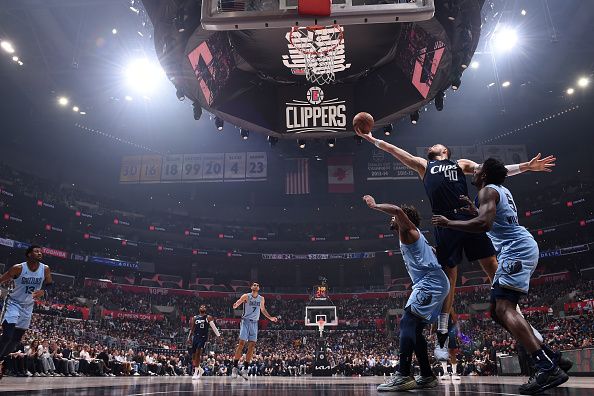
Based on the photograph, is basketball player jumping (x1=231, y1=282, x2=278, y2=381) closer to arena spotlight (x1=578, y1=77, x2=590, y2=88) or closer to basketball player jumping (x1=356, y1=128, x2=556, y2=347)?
basketball player jumping (x1=356, y1=128, x2=556, y2=347)

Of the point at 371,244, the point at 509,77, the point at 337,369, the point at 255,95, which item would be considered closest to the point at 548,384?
the point at 255,95

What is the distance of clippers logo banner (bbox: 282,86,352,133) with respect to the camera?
361 inches

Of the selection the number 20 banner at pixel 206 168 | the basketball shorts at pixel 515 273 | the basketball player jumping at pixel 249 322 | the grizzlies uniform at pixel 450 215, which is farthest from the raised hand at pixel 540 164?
the number 20 banner at pixel 206 168

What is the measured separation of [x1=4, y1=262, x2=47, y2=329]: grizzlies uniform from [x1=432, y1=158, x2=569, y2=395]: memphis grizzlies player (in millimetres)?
6283

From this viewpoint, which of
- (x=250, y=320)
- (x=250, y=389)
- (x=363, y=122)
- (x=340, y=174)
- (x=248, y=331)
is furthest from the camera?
(x=340, y=174)

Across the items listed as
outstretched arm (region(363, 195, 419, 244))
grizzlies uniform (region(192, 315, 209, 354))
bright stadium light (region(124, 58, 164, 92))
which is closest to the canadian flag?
bright stadium light (region(124, 58, 164, 92))

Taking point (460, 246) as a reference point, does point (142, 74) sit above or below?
above

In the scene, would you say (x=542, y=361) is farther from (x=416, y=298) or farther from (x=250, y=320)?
(x=250, y=320)

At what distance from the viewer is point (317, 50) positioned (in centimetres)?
850

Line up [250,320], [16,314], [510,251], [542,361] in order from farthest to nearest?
[250,320] < [16,314] < [510,251] < [542,361]

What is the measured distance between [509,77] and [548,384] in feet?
78.9

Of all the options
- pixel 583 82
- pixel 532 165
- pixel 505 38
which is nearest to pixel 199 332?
pixel 532 165

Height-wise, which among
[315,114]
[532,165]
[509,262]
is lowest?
[509,262]

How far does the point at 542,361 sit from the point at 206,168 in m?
29.7
